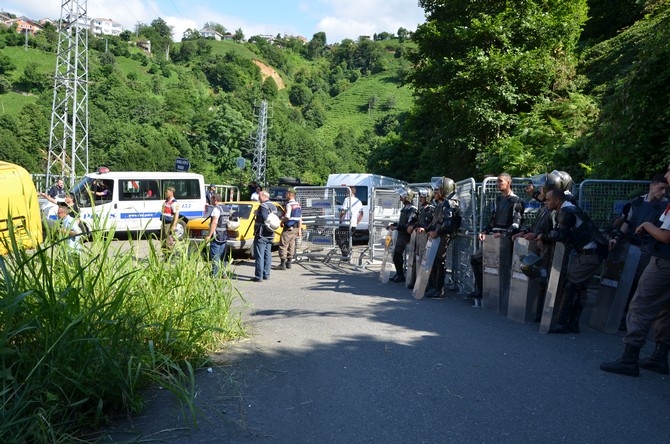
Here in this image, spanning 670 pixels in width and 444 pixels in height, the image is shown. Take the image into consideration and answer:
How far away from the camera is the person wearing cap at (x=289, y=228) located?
1324cm

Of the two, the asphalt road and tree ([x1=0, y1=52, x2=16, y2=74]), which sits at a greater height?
tree ([x1=0, y1=52, x2=16, y2=74])

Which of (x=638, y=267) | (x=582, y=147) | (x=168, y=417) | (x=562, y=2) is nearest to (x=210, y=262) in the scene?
(x=168, y=417)

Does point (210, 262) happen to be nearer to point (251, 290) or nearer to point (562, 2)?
point (251, 290)

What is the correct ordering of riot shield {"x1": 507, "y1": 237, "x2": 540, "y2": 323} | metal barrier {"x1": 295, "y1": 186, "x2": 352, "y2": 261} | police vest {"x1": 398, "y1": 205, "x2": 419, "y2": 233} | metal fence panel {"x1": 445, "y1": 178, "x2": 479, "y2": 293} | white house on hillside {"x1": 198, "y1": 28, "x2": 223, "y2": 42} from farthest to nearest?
1. white house on hillside {"x1": 198, "y1": 28, "x2": 223, "y2": 42}
2. metal barrier {"x1": 295, "y1": 186, "x2": 352, "y2": 261}
3. police vest {"x1": 398, "y1": 205, "x2": 419, "y2": 233}
4. metal fence panel {"x1": 445, "y1": 178, "x2": 479, "y2": 293}
5. riot shield {"x1": 507, "y1": 237, "x2": 540, "y2": 323}

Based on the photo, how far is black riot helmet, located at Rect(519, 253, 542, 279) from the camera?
23.5ft

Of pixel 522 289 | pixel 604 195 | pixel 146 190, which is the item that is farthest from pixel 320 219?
pixel 146 190

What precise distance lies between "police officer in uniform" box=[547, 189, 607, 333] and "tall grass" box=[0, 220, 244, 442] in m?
4.16

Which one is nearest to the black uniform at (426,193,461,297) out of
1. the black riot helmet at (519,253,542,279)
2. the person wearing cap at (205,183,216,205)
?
the black riot helmet at (519,253,542,279)

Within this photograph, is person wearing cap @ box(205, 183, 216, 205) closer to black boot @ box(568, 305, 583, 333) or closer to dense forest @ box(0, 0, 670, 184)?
dense forest @ box(0, 0, 670, 184)

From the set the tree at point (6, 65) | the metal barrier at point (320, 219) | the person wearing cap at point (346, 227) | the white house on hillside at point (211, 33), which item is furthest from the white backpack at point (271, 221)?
the white house on hillside at point (211, 33)

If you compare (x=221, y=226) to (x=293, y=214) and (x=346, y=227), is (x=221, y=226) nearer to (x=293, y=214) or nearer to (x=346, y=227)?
(x=293, y=214)

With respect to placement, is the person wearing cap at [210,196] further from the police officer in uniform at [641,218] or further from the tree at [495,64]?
the police officer in uniform at [641,218]

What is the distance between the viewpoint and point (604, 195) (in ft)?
30.6

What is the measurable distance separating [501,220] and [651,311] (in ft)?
10.9
